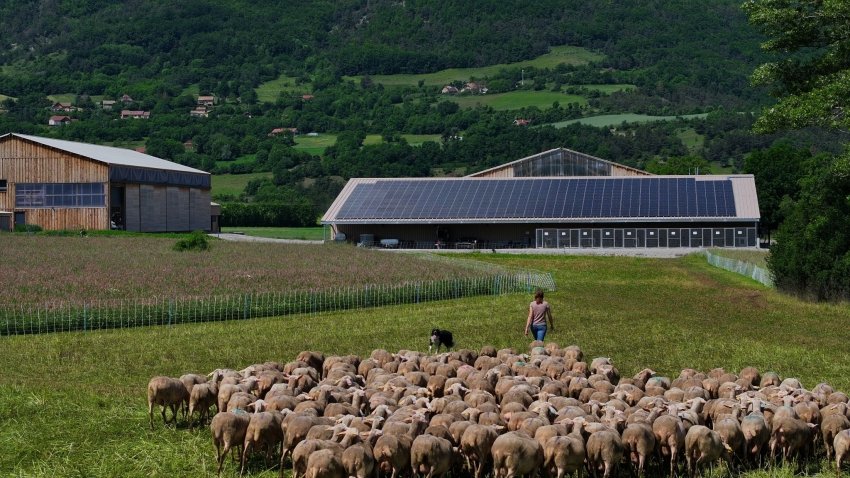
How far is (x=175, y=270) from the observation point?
165 ft

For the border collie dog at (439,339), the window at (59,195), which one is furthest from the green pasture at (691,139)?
the border collie dog at (439,339)

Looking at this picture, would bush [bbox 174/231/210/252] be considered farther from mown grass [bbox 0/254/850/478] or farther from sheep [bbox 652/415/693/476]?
sheep [bbox 652/415/693/476]

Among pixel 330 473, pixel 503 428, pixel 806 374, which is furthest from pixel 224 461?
pixel 806 374

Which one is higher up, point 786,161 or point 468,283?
point 786,161

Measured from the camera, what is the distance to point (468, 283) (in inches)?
1919

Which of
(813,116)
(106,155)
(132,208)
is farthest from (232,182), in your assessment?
(813,116)

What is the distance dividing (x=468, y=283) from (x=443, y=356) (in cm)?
2648

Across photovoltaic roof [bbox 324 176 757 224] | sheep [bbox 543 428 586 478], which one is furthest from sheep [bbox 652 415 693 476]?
photovoltaic roof [bbox 324 176 757 224]

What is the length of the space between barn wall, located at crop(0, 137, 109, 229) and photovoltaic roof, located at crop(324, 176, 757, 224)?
59.5ft

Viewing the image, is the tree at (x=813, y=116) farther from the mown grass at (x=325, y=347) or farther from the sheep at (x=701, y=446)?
the sheep at (x=701, y=446)

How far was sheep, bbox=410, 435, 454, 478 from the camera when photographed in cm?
1506

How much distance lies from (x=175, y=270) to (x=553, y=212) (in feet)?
139

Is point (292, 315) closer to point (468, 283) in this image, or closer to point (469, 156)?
point (468, 283)

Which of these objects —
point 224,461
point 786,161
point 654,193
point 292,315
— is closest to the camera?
point 224,461
